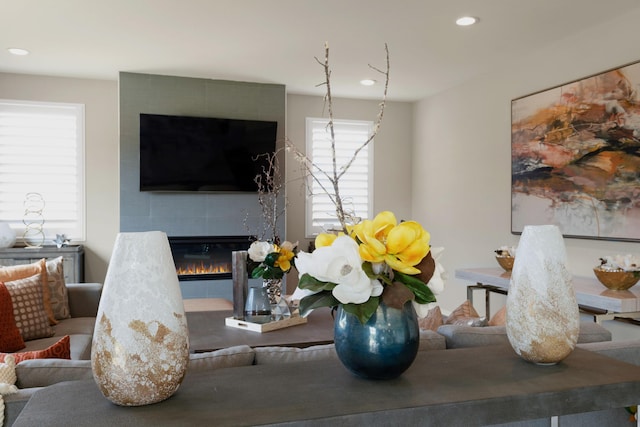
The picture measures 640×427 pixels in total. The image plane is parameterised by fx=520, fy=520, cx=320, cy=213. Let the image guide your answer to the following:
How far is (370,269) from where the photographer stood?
3.25ft

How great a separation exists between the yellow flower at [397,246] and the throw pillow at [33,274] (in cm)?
305

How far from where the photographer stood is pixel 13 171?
5.39m

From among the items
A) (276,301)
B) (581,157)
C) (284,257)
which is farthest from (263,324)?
(581,157)

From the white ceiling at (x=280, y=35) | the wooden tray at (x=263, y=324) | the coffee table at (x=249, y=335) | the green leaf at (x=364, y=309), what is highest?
the white ceiling at (x=280, y=35)

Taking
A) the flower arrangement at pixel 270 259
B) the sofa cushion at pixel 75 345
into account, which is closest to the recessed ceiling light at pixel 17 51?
the sofa cushion at pixel 75 345

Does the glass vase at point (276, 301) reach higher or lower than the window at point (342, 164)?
lower

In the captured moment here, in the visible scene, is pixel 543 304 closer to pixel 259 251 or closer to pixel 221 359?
pixel 221 359

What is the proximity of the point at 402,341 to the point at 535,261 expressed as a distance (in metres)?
0.38

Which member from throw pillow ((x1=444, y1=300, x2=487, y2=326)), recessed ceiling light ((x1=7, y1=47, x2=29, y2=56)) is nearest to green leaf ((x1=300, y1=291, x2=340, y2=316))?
throw pillow ((x1=444, y1=300, x2=487, y2=326))

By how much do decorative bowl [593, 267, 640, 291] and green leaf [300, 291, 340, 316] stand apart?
2.81m

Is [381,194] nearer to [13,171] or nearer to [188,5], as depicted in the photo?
[188,5]

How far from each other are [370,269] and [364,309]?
0.25ft

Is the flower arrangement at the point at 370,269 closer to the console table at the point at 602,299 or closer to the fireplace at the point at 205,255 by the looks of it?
the console table at the point at 602,299

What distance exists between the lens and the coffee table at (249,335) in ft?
7.88
